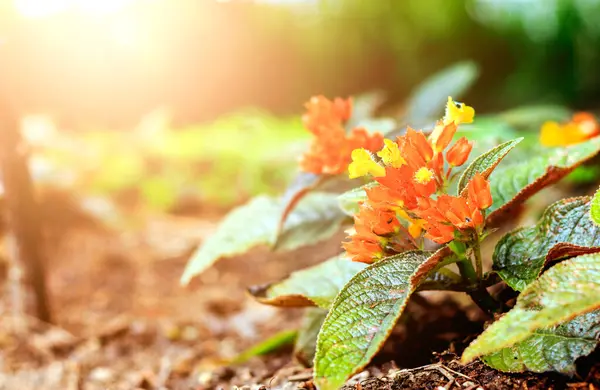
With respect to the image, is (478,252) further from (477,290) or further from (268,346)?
(268,346)

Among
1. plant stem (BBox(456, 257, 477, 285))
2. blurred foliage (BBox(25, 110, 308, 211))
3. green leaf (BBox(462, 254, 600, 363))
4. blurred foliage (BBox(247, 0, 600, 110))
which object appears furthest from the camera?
blurred foliage (BBox(247, 0, 600, 110))

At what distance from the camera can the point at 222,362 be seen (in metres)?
1.57

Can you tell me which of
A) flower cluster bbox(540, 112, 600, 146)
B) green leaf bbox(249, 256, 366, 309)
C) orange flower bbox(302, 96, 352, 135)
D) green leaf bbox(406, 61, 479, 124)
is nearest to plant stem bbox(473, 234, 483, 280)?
green leaf bbox(249, 256, 366, 309)

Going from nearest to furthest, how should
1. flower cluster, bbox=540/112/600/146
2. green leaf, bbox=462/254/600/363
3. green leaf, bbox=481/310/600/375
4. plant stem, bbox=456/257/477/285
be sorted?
green leaf, bbox=462/254/600/363 → green leaf, bbox=481/310/600/375 → plant stem, bbox=456/257/477/285 → flower cluster, bbox=540/112/600/146

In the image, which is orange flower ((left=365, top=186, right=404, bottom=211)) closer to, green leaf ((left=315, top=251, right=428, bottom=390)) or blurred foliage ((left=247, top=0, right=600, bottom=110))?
green leaf ((left=315, top=251, right=428, bottom=390))

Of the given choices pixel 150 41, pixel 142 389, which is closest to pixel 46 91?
pixel 150 41

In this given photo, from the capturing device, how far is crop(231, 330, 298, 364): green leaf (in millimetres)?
1568

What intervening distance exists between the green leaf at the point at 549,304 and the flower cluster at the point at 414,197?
0.48ft

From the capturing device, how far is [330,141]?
1205 mm

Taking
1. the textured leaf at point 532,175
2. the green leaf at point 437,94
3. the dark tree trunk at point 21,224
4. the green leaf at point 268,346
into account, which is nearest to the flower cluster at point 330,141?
the textured leaf at point 532,175

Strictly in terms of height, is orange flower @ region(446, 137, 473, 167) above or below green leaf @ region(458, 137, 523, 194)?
above

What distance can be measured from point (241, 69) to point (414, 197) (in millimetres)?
4199

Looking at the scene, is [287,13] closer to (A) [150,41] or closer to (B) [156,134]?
(A) [150,41]

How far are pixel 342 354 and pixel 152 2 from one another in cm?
377
